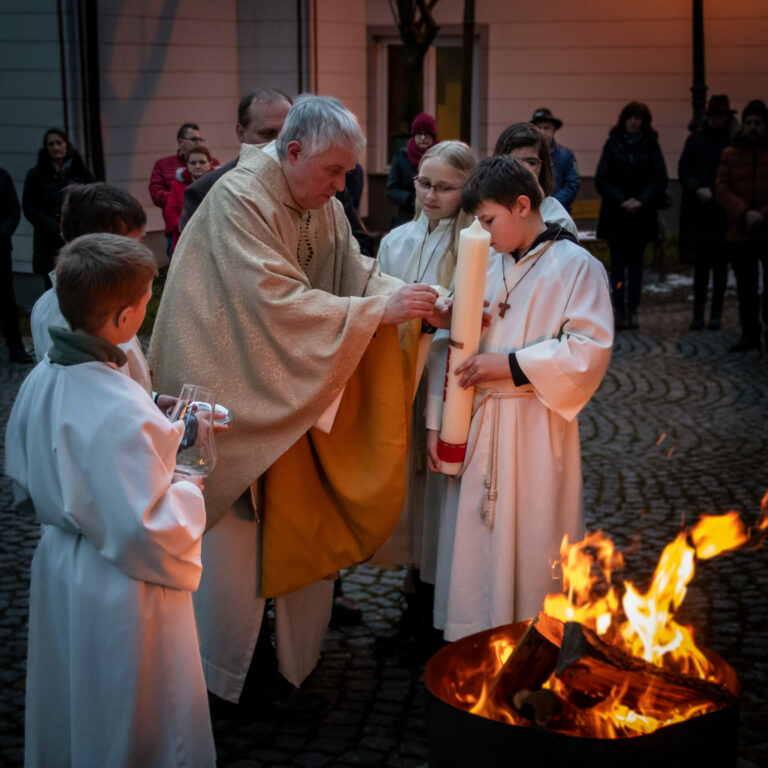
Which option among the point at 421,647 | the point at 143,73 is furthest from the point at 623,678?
the point at 143,73

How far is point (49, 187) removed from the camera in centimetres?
989

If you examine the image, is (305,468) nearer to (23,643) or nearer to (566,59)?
(23,643)

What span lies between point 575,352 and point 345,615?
5.72 feet

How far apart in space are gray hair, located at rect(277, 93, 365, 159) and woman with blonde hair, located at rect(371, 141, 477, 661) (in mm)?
663

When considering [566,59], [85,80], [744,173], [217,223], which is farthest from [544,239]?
[566,59]

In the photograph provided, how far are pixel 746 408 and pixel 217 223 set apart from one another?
5.51 m

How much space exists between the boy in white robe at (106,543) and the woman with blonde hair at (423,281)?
1.56 meters

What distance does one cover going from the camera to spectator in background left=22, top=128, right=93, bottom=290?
32.2 feet

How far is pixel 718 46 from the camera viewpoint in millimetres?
14539

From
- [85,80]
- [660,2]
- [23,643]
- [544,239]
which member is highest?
[660,2]

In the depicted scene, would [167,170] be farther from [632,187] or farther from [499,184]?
[499,184]

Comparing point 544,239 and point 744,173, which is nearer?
point 544,239

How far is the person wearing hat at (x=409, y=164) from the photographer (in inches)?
396

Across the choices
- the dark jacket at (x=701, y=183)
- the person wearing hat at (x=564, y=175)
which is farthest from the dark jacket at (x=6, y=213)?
the dark jacket at (x=701, y=183)
